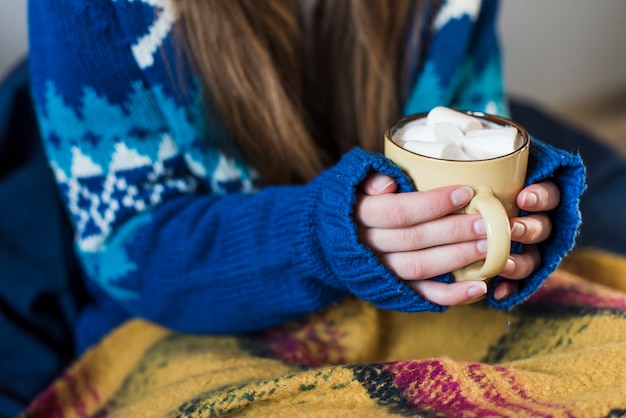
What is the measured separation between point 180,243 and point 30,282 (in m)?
0.24

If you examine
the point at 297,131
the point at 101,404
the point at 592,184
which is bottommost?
the point at 101,404

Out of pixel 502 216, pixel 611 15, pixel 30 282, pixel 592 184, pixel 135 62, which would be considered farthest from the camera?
pixel 611 15

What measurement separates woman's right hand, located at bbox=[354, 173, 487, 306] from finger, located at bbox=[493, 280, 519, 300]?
0.07 meters

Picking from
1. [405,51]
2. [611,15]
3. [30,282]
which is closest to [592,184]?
[405,51]

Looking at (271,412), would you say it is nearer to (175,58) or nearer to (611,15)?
(175,58)

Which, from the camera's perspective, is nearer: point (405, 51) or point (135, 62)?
point (135, 62)

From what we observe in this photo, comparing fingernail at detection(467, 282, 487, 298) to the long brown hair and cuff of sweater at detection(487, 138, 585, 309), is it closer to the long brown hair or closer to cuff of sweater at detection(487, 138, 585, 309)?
cuff of sweater at detection(487, 138, 585, 309)

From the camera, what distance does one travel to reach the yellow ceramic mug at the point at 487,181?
45 cm

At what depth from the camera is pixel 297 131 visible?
2.41 ft

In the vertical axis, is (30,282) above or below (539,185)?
below

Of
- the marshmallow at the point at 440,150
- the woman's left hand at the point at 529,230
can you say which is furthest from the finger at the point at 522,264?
the marshmallow at the point at 440,150

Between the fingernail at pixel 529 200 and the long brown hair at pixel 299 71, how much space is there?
0.30 meters

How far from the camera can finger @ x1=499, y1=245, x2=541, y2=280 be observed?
54 centimetres

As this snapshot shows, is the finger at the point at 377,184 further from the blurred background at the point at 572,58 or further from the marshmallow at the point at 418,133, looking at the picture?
the blurred background at the point at 572,58
